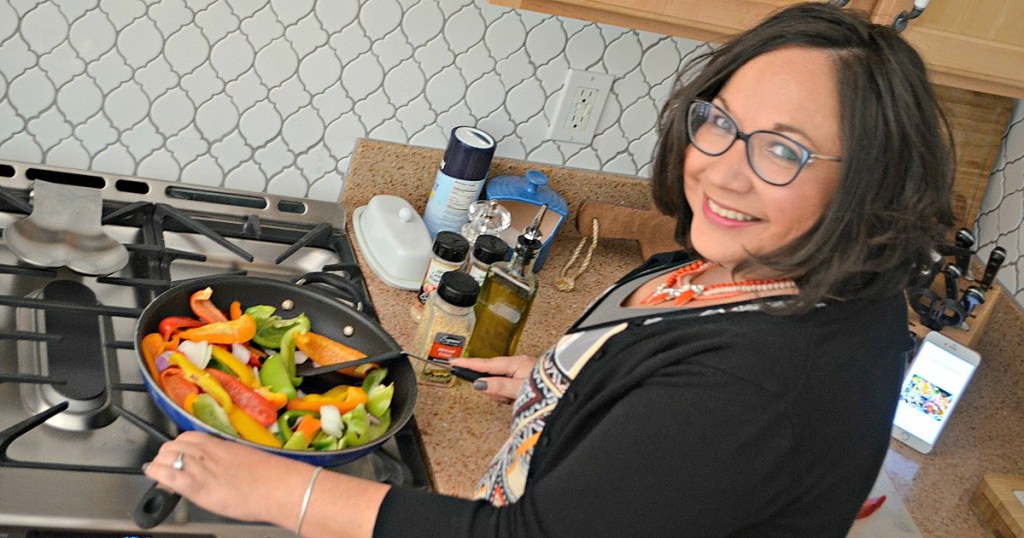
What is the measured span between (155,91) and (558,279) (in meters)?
0.74

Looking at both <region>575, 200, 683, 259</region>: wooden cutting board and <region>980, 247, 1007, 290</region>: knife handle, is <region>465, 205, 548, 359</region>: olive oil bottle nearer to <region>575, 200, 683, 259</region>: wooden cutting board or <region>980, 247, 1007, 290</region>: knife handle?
<region>575, 200, 683, 259</region>: wooden cutting board

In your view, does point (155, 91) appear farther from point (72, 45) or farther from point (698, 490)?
point (698, 490)

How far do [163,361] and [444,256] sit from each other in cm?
45

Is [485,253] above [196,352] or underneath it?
above

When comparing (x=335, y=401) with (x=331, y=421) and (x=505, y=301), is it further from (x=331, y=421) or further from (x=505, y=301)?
(x=505, y=301)

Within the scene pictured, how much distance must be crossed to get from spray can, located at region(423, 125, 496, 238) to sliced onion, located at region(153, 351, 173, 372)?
59 centimetres

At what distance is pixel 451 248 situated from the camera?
1.47 meters

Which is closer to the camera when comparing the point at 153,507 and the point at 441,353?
the point at 153,507

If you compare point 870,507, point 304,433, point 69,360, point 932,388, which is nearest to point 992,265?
point 932,388

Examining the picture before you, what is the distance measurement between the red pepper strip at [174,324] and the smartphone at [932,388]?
1.14 m

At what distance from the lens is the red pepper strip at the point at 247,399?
1.19 m

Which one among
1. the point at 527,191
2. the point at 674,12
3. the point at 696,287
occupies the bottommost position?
the point at 527,191

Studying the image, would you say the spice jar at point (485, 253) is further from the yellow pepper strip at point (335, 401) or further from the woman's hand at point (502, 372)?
the yellow pepper strip at point (335, 401)

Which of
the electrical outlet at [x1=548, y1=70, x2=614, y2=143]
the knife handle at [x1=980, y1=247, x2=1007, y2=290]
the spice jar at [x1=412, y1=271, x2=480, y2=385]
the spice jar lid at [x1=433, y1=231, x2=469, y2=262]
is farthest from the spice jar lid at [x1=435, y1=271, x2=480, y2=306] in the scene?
the knife handle at [x1=980, y1=247, x2=1007, y2=290]
